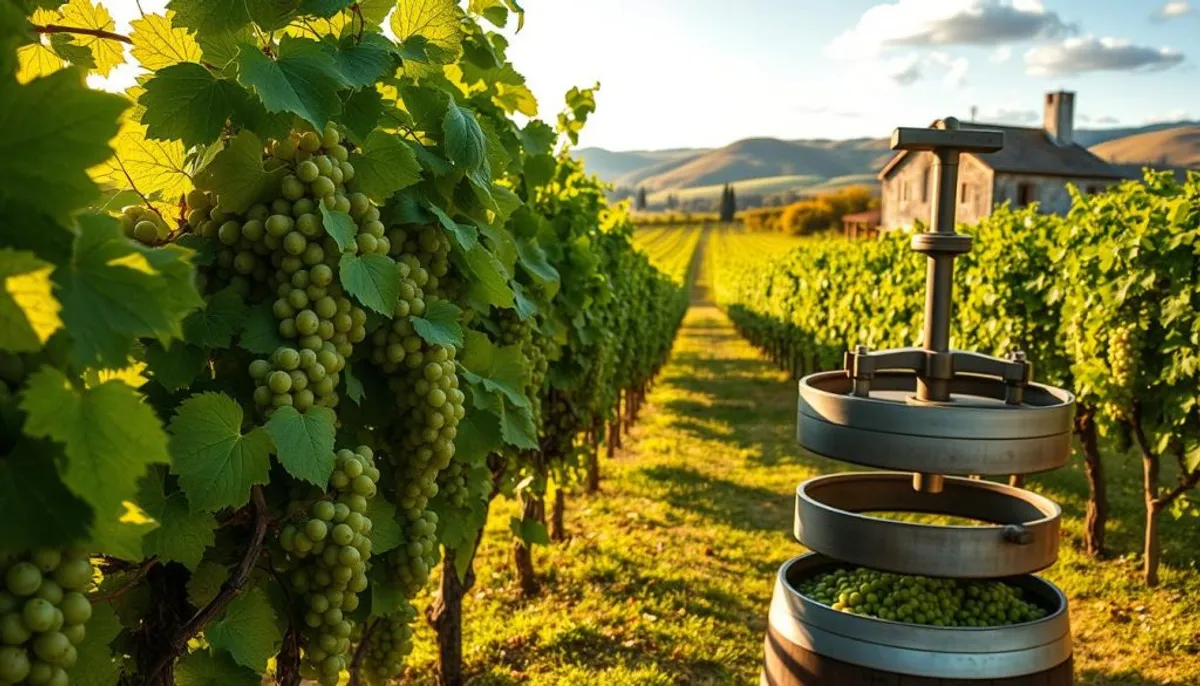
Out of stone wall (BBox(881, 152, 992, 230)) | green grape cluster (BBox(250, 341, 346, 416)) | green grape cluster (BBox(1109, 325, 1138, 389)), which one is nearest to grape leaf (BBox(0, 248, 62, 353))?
green grape cluster (BBox(250, 341, 346, 416))

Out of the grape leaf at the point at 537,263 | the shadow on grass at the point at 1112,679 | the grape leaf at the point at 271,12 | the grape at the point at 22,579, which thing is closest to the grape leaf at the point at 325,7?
the grape leaf at the point at 271,12

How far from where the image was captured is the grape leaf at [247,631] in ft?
5.96

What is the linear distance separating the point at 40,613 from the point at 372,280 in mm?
857

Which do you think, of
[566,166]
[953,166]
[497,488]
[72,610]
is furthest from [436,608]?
[72,610]

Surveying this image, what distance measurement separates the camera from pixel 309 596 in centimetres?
186

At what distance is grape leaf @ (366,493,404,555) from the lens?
217 centimetres

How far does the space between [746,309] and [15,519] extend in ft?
98.4

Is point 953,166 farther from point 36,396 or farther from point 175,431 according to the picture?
point 36,396

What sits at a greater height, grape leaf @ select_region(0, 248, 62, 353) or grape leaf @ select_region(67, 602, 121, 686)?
grape leaf @ select_region(0, 248, 62, 353)

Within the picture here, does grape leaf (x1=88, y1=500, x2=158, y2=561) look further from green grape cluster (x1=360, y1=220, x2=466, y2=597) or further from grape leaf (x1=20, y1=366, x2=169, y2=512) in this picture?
green grape cluster (x1=360, y1=220, x2=466, y2=597)

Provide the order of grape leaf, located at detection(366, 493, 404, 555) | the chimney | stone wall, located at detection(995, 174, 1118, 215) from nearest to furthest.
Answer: grape leaf, located at detection(366, 493, 404, 555) → stone wall, located at detection(995, 174, 1118, 215) → the chimney

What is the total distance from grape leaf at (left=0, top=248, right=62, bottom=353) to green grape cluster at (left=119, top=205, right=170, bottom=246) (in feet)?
2.42

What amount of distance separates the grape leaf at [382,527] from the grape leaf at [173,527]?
1.82 feet

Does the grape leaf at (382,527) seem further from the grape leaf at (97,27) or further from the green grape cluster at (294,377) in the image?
the grape leaf at (97,27)
